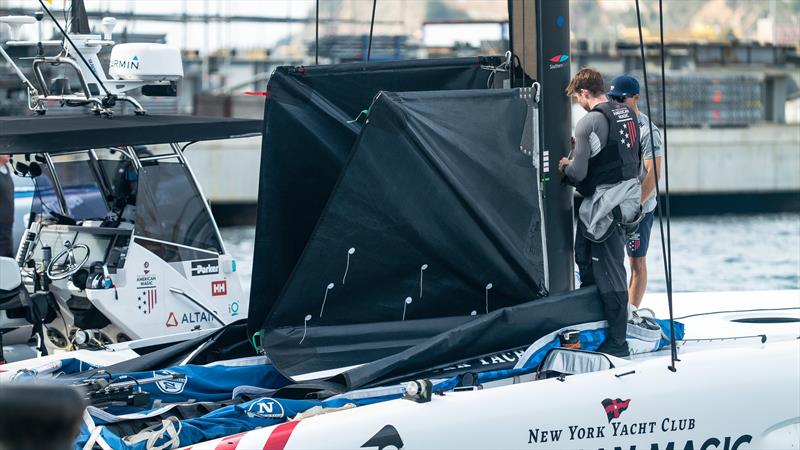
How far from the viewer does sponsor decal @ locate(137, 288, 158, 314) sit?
8.20 m

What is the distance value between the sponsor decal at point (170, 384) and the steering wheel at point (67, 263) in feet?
8.59

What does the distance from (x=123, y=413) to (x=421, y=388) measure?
1.40 meters

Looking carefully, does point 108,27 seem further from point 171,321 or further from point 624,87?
point 624,87

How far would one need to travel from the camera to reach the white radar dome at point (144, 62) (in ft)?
27.3

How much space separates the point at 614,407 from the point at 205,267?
4301mm

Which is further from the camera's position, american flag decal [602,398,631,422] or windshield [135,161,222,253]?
windshield [135,161,222,253]

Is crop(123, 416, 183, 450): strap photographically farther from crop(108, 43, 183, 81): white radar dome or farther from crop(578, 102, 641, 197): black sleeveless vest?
crop(108, 43, 183, 81): white radar dome

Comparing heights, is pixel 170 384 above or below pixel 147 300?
above

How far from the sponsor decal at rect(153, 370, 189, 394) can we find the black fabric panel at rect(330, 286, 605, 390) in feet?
2.71

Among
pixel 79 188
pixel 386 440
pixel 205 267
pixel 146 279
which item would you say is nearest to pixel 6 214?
pixel 79 188

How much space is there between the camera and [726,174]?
27812 millimetres

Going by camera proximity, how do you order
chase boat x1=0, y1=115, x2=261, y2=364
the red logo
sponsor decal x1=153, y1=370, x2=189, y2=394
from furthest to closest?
the red logo < chase boat x1=0, y1=115, x2=261, y2=364 < sponsor decal x1=153, y1=370, x2=189, y2=394

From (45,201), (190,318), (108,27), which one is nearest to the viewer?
(190,318)

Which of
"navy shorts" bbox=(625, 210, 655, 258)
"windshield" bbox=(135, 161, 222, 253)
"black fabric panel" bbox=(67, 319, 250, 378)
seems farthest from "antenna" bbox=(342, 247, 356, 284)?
"windshield" bbox=(135, 161, 222, 253)
